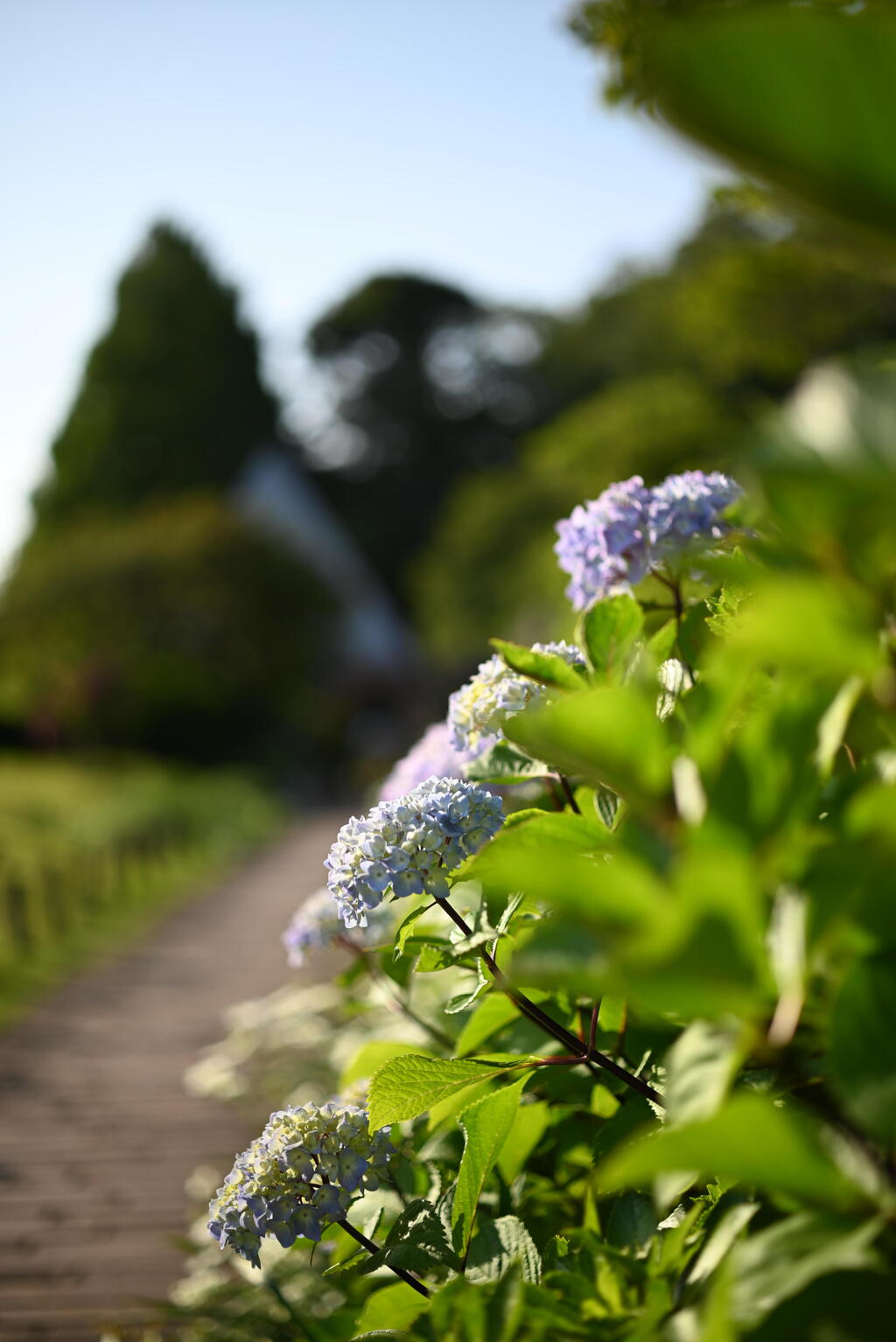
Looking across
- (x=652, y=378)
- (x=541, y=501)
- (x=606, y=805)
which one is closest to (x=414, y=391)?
(x=541, y=501)

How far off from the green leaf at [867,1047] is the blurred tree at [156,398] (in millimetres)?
21234

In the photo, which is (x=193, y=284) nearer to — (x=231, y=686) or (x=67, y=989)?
(x=231, y=686)

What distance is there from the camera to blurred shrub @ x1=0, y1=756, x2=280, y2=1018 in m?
5.07

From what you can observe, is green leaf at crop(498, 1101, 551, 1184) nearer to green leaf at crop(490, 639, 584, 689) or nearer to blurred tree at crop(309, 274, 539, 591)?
green leaf at crop(490, 639, 584, 689)

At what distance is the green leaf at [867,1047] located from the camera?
1.43 ft

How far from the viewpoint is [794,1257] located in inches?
18.3

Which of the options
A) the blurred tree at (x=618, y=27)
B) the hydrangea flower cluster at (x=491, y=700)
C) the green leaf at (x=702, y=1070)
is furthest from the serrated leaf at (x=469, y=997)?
the blurred tree at (x=618, y=27)

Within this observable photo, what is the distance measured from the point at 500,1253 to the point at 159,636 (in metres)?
15.6

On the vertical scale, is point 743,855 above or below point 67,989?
below

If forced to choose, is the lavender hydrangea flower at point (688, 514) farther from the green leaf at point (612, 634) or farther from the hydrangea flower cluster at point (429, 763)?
the hydrangea flower cluster at point (429, 763)

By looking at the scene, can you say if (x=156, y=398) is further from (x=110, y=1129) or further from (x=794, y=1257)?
(x=794, y=1257)

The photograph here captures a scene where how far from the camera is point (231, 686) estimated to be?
52.0 ft

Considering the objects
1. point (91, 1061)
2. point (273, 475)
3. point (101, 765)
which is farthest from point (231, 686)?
point (91, 1061)

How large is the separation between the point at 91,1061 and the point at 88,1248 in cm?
151
